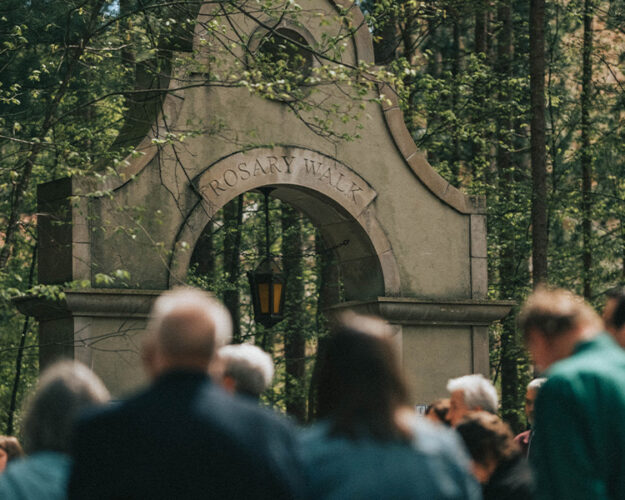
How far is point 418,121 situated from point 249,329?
191 inches

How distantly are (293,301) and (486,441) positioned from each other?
1520cm

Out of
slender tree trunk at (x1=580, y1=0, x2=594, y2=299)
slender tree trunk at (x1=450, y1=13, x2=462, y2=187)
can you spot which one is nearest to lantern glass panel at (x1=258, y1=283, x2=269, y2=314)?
slender tree trunk at (x1=450, y1=13, x2=462, y2=187)

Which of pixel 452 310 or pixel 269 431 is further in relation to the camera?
pixel 452 310

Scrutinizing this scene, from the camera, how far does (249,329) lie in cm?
2070

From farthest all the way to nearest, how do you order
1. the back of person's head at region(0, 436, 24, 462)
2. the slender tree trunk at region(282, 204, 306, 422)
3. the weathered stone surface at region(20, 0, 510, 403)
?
the slender tree trunk at region(282, 204, 306, 422)
the weathered stone surface at region(20, 0, 510, 403)
the back of person's head at region(0, 436, 24, 462)

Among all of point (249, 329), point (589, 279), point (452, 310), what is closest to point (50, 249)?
point (452, 310)

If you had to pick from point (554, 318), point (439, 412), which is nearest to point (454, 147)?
point (439, 412)

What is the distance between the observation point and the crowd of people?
321cm

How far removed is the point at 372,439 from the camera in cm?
334

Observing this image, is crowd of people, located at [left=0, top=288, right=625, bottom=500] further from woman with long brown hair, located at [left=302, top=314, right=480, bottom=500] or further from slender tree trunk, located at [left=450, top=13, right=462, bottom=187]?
slender tree trunk, located at [left=450, top=13, right=462, bottom=187]

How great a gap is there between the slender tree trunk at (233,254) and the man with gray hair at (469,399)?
38.6 feet

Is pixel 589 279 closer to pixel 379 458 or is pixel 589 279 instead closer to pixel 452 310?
pixel 452 310

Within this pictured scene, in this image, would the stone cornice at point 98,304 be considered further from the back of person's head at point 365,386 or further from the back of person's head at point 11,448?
the back of person's head at point 365,386

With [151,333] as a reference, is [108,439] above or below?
below
